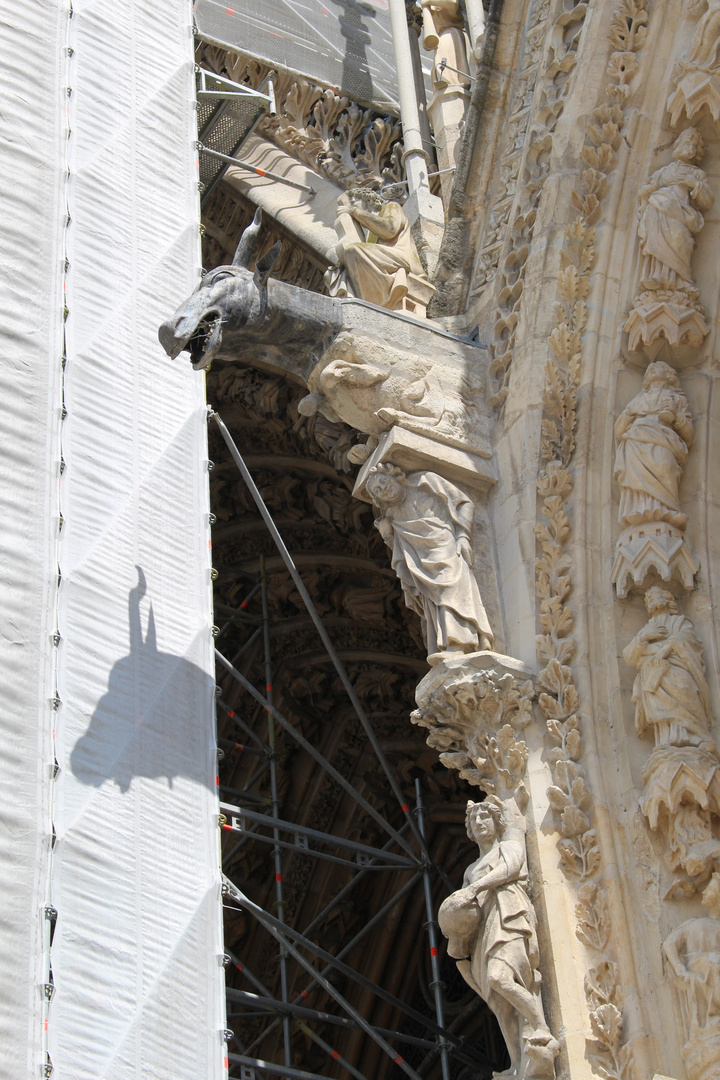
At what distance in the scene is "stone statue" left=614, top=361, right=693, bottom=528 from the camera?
559 cm

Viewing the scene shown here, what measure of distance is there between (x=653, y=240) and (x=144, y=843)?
9.50ft

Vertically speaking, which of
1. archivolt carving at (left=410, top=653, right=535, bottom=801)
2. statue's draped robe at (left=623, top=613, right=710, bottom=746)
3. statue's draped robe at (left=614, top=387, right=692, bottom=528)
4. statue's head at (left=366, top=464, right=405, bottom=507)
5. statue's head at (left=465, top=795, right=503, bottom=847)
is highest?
statue's draped robe at (left=614, top=387, right=692, bottom=528)

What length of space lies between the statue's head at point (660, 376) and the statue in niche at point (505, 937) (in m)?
1.66

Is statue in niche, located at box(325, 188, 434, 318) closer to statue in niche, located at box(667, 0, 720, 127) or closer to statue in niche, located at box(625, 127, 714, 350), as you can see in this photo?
statue in niche, located at box(625, 127, 714, 350)

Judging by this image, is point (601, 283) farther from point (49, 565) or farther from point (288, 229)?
point (288, 229)

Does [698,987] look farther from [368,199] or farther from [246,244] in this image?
[368,199]

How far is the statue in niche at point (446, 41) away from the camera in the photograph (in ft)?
29.6

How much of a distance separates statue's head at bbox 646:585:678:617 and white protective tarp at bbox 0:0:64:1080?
2021 mm

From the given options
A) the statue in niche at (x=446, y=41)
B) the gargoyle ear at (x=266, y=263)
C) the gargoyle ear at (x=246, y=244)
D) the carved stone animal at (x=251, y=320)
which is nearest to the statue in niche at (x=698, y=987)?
the carved stone animal at (x=251, y=320)

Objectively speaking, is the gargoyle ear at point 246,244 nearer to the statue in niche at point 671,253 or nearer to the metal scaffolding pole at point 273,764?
the statue in niche at point 671,253

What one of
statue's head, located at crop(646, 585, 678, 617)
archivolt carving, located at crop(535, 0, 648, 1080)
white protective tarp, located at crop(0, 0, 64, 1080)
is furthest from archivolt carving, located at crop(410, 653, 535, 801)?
white protective tarp, located at crop(0, 0, 64, 1080)

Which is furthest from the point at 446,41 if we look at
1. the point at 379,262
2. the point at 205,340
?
the point at 205,340

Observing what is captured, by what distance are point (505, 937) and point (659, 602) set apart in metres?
1.24

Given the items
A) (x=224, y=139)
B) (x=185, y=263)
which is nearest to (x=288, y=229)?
(x=224, y=139)
